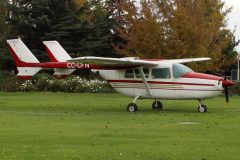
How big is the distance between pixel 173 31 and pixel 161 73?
1720 cm

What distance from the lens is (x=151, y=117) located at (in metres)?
23.7

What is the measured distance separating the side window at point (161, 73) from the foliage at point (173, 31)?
16290 millimetres

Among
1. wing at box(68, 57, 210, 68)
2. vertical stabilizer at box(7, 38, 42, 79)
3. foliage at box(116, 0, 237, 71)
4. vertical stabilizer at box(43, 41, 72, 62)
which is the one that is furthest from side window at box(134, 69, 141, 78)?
foliage at box(116, 0, 237, 71)

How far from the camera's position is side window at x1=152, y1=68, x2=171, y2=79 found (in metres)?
28.2

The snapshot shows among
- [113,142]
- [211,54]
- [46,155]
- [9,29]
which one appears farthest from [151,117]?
[9,29]

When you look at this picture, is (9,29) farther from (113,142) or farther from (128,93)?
(113,142)

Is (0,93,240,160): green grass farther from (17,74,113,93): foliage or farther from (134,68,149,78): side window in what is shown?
(17,74,113,93): foliage

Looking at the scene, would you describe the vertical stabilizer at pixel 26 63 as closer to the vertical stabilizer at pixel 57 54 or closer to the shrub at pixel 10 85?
the vertical stabilizer at pixel 57 54

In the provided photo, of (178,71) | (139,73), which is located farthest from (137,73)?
(178,71)

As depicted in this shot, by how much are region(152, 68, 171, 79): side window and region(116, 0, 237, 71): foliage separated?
16.3 m

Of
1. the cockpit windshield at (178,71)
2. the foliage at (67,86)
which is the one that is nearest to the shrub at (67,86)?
the foliage at (67,86)

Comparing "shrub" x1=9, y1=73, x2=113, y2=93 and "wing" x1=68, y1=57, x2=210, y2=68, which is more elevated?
"wing" x1=68, y1=57, x2=210, y2=68

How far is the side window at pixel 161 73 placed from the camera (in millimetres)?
28188

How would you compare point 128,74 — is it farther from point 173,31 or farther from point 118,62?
point 173,31
